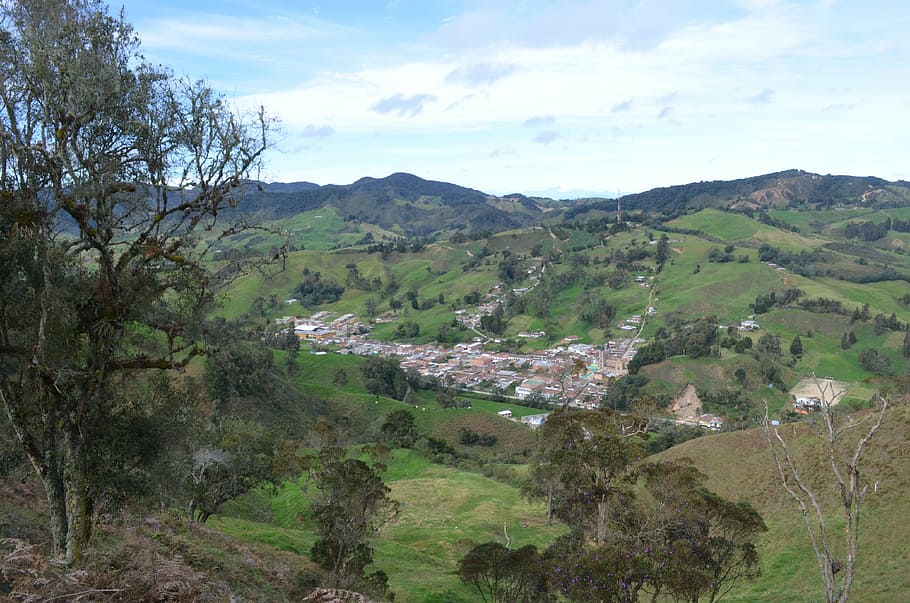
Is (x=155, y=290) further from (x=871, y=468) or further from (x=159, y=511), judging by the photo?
(x=871, y=468)

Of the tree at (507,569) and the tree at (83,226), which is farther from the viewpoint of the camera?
the tree at (507,569)

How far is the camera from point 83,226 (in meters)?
8.40

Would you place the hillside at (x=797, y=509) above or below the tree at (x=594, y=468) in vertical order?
below

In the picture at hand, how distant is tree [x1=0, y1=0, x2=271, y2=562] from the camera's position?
835 cm

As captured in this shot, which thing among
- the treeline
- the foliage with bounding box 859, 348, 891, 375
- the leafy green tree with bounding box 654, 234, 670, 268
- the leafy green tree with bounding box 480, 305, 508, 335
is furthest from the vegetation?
the leafy green tree with bounding box 654, 234, 670, 268

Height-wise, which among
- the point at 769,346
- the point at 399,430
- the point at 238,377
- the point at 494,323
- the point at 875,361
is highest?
the point at 238,377

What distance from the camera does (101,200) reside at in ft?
28.3

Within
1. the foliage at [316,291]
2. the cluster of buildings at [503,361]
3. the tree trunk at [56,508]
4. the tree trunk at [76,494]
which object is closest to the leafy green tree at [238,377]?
the cluster of buildings at [503,361]

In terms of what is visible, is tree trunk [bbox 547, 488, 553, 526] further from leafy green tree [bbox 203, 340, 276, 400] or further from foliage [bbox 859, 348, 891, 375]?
foliage [bbox 859, 348, 891, 375]

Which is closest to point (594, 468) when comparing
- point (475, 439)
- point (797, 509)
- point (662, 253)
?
point (797, 509)

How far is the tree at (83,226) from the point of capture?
835cm

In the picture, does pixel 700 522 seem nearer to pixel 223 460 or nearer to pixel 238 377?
pixel 223 460

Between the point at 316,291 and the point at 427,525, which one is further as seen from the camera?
the point at 316,291

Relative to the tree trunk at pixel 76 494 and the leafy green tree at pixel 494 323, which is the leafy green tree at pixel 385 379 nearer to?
the leafy green tree at pixel 494 323
